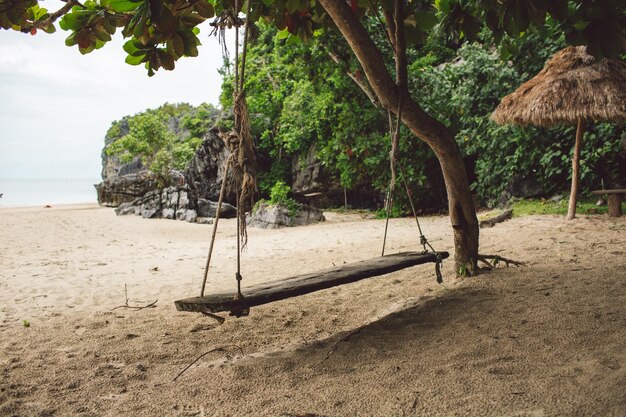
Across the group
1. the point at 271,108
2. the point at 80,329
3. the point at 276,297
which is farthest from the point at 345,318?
the point at 271,108

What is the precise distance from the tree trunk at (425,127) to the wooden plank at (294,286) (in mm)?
510

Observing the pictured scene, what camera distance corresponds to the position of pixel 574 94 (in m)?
6.11

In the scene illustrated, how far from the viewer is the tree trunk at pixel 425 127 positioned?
296 cm

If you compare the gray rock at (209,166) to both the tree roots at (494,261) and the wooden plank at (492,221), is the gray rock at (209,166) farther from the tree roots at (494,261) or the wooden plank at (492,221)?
the tree roots at (494,261)

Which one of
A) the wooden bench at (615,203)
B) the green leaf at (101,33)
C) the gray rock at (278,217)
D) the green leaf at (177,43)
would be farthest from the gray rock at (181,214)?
the green leaf at (177,43)

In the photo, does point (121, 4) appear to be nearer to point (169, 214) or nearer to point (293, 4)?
point (293, 4)

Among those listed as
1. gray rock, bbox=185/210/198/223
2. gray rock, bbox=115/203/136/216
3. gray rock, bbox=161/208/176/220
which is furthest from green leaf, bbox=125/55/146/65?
gray rock, bbox=115/203/136/216

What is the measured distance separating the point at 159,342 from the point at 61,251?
547 centimetres

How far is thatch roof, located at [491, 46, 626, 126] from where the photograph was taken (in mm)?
5895

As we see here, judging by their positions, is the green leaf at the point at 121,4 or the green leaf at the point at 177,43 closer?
the green leaf at the point at 121,4

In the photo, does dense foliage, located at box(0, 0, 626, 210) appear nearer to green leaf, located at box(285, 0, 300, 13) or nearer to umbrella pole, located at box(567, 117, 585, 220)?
green leaf, located at box(285, 0, 300, 13)

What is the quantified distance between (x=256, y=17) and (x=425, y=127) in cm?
143

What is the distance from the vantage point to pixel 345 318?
3.09m

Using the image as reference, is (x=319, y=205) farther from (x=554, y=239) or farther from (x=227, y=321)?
(x=227, y=321)
